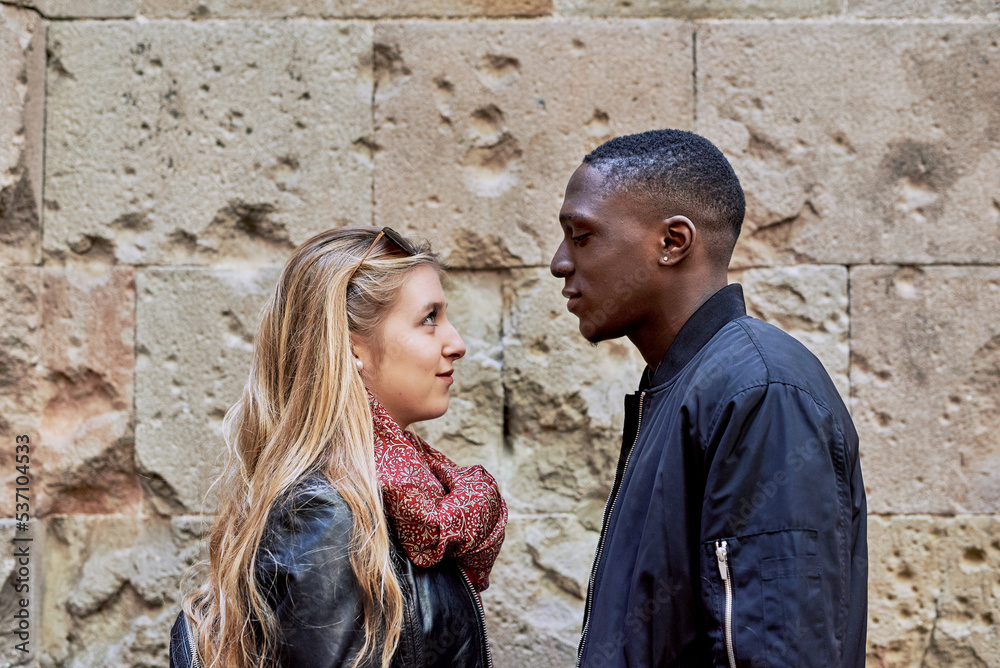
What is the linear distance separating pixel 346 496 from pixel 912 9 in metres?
2.81

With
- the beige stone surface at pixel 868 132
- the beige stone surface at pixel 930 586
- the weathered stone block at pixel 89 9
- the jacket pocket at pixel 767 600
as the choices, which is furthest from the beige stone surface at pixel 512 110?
the jacket pocket at pixel 767 600

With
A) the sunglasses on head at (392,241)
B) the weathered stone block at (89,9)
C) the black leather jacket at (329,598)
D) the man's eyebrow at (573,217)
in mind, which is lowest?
the black leather jacket at (329,598)

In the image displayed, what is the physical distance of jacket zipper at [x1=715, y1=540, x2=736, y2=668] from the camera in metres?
1.35

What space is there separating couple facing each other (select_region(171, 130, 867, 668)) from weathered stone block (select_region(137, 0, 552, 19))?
1.44 m

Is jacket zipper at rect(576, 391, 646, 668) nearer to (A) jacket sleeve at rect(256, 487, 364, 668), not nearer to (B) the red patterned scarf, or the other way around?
(B) the red patterned scarf

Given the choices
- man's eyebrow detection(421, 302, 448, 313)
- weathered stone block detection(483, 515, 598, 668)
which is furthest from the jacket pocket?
weathered stone block detection(483, 515, 598, 668)

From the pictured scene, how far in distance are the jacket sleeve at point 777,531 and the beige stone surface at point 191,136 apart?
1958mm

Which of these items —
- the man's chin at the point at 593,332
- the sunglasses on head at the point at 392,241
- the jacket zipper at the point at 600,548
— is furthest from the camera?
the sunglasses on head at the point at 392,241

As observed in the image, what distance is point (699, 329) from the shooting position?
1682 mm

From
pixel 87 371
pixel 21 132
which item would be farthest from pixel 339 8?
pixel 87 371

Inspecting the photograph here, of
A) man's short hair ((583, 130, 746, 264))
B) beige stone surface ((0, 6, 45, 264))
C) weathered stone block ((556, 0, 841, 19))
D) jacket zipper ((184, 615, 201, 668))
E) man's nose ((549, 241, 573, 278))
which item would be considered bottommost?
jacket zipper ((184, 615, 201, 668))

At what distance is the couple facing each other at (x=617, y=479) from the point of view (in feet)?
4.51

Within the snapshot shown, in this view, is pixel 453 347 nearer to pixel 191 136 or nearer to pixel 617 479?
pixel 617 479

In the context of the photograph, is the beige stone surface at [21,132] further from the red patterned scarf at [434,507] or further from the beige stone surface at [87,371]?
the red patterned scarf at [434,507]
